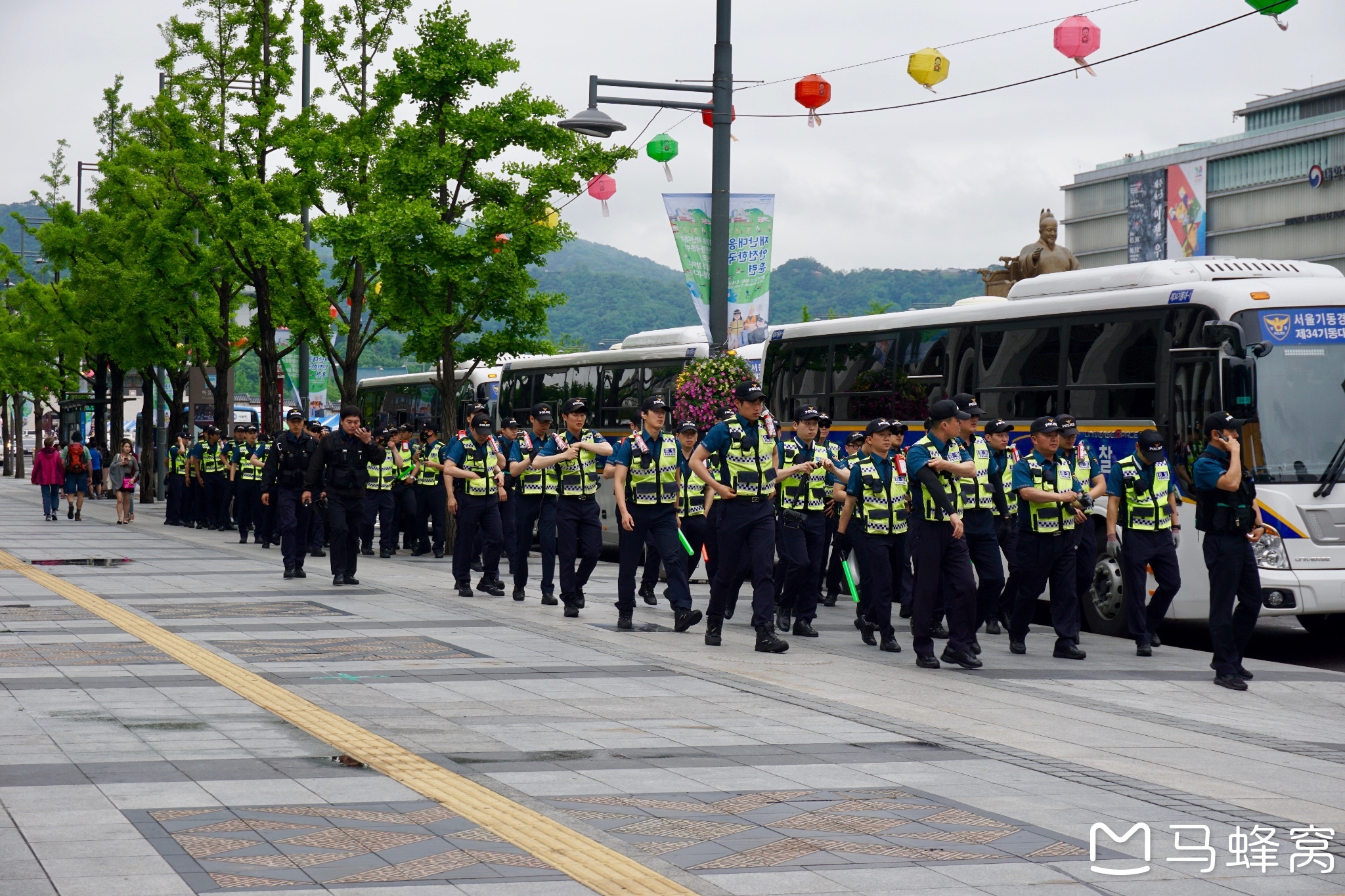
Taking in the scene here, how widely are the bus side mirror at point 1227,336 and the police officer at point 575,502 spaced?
16.7 ft

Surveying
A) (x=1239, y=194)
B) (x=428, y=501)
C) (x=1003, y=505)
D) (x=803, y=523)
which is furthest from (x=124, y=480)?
(x=1239, y=194)

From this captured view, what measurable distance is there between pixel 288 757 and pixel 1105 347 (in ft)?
30.6

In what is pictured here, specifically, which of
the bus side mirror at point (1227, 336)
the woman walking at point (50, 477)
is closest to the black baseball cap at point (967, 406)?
the bus side mirror at point (1227, 336)


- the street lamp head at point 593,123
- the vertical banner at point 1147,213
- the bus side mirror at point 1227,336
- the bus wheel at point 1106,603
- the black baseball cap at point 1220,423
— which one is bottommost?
the bus wheel at point 1106,603

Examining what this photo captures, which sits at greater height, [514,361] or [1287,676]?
[514,361]

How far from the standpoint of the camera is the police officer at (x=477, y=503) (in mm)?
15516

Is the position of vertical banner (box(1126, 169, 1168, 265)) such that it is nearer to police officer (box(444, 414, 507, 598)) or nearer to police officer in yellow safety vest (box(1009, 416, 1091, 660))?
police officer (box(444, 414, 507, 598))

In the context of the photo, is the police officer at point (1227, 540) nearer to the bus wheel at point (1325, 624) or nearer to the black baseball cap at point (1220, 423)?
the black baseball cap at point (1220, 423)

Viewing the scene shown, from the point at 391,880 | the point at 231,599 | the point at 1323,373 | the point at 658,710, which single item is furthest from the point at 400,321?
the point at 391,880

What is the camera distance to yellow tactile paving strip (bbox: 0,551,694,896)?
202 inches

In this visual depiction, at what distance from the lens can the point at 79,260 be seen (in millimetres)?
39469

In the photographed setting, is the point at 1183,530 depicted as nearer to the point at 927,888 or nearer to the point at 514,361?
the point at 927,888

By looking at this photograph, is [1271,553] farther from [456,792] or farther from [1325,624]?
[456,792]

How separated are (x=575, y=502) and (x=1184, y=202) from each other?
101435 mm
